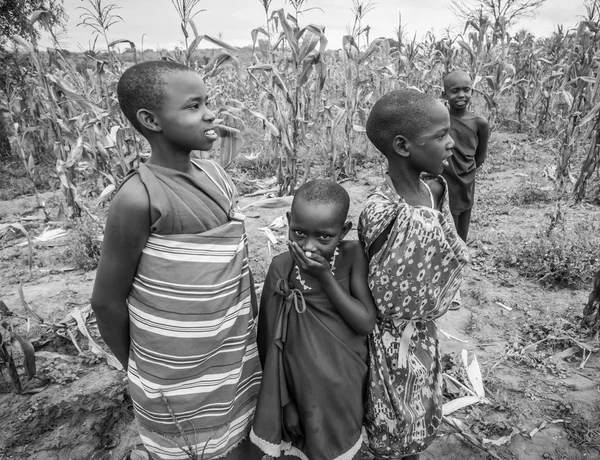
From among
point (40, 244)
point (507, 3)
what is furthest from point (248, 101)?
point (40, 244)

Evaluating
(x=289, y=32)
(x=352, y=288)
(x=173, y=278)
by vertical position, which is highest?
(x=289, y=32)

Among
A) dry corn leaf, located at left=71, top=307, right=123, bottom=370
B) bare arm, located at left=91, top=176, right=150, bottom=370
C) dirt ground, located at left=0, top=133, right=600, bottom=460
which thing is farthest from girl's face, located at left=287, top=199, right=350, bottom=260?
dry corn leaf, located at left=71, top=307, right=123, bottom=370

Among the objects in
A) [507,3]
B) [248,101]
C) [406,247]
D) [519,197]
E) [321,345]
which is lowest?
[519,197]

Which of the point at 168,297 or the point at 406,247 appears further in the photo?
the point at 406,247

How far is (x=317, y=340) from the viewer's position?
4.14 feet

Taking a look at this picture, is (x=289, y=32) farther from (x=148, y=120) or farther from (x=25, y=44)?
(x=148, y=120)

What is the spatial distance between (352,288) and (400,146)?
525 mm

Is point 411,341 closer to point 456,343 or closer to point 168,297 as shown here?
point 168,297

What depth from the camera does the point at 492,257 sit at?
375cm

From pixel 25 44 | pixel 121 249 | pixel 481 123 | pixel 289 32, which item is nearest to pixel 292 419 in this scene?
pixel 121 249

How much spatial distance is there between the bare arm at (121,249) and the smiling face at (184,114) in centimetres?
18

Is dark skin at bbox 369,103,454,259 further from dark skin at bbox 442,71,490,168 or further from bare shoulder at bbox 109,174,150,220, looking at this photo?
dark skin at bbox 442,71,490,168

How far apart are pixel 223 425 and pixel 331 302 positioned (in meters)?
0.57

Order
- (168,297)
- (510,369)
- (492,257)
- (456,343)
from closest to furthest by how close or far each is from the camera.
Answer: (168,297)
(510,369)
(456,343)
(492,257)
